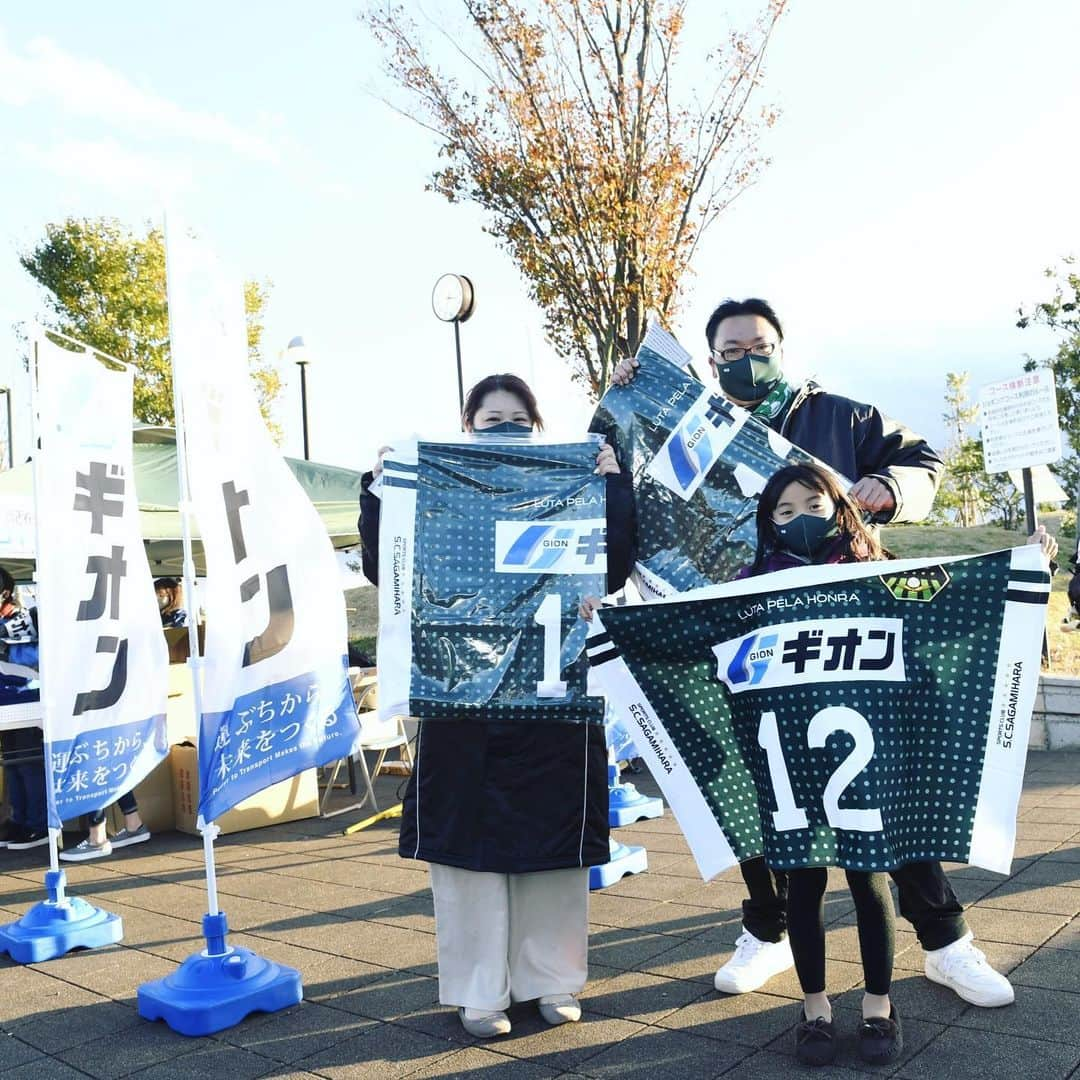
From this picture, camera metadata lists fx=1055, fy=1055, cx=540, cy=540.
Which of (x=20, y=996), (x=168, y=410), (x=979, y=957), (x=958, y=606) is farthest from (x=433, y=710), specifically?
(x=168, y=410)

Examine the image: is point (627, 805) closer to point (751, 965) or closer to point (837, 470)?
point (751, 965)

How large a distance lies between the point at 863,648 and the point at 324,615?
1.90 m

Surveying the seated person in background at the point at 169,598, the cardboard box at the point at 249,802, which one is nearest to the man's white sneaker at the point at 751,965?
the cardboard box at the point at 249,802

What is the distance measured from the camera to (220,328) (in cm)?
366

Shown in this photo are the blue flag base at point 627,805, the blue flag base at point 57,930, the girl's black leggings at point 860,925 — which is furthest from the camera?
the blue flag base at point 627,805

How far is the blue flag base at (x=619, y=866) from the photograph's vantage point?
4766mm

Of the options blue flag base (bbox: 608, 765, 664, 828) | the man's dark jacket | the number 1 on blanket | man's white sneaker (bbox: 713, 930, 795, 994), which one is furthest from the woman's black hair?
blue flag base (bbox: 608, 765, 664, 828)

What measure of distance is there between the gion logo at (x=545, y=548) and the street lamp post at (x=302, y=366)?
10658 millimetres

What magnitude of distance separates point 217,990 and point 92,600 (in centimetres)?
193

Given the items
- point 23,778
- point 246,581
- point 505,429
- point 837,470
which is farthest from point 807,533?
point 23,778

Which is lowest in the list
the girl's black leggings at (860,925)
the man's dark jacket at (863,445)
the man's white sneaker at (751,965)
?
the man's white sneaker at (751,965)

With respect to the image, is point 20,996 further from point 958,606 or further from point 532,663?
point 958,606

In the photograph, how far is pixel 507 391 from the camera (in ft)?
11.7

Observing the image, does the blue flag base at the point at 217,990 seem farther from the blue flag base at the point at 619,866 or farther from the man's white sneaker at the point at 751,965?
the blue flag base at the point at 619,866
